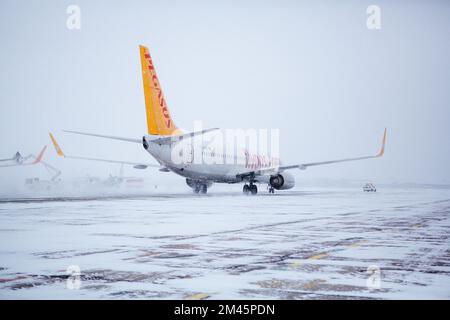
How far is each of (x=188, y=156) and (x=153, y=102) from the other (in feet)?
19.2

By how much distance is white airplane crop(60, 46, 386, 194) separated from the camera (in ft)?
137

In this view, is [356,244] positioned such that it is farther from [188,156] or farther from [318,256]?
[188,156]

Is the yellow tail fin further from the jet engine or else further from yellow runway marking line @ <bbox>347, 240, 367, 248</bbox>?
yellow runway marking line @ <bbox>347, 240, 367, 248</bbox>

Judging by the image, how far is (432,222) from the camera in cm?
2098

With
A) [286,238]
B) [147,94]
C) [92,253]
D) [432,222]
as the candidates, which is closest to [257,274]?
[92,253]

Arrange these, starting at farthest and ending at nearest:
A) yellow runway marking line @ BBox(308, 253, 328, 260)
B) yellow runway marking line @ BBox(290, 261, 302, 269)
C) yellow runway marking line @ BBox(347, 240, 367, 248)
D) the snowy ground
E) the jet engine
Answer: the jet engine, yellow runway marking line @ BBox(347, 240, 367, 248), yellow runway marking line @ BBox(308, 253, 328, 260), yellow runway marking line @ BBox(290, 261, 302, 269), the snowy ground

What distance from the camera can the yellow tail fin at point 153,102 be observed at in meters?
41.3

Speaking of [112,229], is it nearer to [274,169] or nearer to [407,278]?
[407,278]

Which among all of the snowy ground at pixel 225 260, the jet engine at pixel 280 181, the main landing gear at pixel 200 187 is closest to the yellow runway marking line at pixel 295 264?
the snowy ground at pixel 225 260

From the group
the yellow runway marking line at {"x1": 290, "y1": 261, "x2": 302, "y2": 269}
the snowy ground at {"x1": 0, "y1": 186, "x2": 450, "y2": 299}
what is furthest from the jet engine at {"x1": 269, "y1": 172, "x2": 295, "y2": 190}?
the yellow runway marking line at {"x1": 290, "y1": 261, "x2": 302, "y2": 269}

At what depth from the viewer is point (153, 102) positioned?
138 ft

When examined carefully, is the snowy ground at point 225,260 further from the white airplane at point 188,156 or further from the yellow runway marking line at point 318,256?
the white airplane at point 188,156

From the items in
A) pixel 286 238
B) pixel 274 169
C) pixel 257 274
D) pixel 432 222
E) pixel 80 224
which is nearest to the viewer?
pixel 257 274
